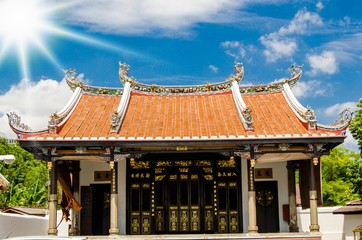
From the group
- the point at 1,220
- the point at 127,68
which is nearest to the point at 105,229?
the point at 1,220

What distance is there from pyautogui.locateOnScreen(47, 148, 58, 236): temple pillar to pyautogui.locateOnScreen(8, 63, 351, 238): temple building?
0.03 metres

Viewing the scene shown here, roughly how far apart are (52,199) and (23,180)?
37.5 meters

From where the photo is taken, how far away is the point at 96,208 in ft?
62.1

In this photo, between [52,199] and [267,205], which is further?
[267,205]

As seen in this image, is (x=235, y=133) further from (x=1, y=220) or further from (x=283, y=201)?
(x=1, y=220)

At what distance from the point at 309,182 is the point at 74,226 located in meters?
8.46

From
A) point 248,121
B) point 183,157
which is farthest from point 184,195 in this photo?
point 248,121

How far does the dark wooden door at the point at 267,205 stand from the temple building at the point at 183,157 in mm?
37

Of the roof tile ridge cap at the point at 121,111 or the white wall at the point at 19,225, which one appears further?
the roof tile ridge cap at the point at 121,111

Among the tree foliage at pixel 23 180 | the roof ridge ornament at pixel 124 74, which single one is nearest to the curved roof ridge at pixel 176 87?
the roof ridge ornament at pixel 124 74

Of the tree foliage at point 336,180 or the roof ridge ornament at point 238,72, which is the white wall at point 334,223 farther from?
the tree foliage at point 336,180

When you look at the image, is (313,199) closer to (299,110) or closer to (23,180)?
(299,110)

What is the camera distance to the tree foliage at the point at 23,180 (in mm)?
38438

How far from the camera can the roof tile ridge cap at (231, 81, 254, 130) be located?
52.7 feet
